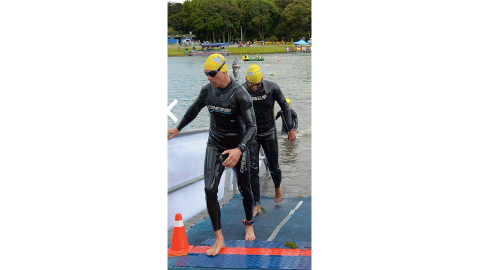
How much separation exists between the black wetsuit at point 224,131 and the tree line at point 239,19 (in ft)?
271

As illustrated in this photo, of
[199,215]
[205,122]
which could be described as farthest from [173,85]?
[199,215]

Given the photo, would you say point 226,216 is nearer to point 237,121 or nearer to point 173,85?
point 237,121

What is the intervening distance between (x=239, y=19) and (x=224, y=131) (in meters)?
88.0

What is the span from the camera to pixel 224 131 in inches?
230

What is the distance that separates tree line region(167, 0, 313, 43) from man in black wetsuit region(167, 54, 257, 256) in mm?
82570

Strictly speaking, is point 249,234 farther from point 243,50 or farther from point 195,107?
point 243,50

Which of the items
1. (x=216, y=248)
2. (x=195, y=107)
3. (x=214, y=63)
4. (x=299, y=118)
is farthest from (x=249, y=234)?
(x=299, y=118)

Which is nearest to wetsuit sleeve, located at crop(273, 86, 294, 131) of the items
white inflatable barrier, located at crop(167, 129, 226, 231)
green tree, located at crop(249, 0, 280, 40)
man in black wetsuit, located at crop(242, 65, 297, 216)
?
man in black wetsuit, located at crop(242, 65, 297, 216)

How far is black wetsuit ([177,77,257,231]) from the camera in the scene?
563cm

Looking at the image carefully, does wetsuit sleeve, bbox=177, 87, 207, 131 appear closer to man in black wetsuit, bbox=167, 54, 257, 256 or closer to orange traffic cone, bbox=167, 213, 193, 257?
man in black wetsuit, bbox=167, 54, 257, 256

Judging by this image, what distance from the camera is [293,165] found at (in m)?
13.4

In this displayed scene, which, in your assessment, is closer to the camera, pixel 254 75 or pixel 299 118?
pixel 254 75
